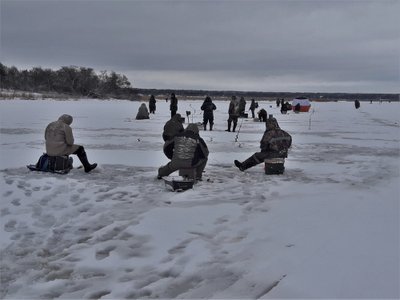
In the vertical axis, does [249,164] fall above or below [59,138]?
below

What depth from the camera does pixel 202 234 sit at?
19.8 ft

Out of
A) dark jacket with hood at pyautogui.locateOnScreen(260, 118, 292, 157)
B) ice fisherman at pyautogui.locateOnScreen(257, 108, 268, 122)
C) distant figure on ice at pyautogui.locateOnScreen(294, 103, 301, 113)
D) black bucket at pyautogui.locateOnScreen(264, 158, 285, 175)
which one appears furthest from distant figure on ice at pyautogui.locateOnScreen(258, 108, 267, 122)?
black bucket at pyautogui.locateOnScreen(264, 158, 285, 175)

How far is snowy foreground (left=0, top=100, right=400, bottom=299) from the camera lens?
453 cm

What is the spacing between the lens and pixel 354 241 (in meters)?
5.66

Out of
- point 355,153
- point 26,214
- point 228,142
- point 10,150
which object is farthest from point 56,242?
point 228,142

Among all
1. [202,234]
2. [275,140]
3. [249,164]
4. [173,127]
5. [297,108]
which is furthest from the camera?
[297,108]

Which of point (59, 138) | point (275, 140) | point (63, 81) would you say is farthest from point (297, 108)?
point (63, 81)

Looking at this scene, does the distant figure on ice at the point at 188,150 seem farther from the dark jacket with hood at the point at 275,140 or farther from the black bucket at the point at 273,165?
the dark jacket with hood at the point at 275,140

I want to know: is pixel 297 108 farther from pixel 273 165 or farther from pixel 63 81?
pixel 63 81

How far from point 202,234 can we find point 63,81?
100 metres

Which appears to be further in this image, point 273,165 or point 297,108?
point 297,108

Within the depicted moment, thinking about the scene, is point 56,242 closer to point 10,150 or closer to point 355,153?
point 10,150

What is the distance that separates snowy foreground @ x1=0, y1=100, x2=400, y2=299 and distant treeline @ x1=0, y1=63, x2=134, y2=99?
85028 mm

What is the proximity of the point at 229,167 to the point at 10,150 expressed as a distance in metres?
6.27
